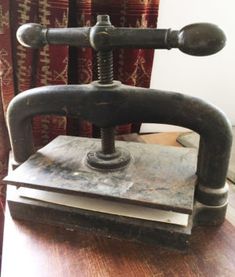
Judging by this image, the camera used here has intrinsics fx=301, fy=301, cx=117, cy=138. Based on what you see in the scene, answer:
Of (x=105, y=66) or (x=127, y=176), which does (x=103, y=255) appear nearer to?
(x=127, y=176)

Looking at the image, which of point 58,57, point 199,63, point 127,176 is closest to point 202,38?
point 127,176

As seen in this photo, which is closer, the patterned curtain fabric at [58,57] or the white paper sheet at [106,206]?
the white paper sheet at [106,206]

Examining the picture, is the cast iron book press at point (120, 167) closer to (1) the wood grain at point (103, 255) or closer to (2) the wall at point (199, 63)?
(1) the wood grain at point (103, 255)

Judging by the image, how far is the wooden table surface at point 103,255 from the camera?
46cm

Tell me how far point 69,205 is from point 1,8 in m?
0.50

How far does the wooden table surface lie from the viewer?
1.50 feet

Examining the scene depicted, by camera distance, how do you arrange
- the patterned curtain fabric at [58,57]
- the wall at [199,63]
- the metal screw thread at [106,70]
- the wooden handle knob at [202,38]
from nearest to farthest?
the wooden handle knob at [202,38] → the metal screw thread at [106,70] → the patterned curtain fabric at [58,57] → the wall at [199,63]

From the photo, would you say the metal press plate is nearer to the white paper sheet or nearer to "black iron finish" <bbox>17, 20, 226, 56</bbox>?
the white paper sheet

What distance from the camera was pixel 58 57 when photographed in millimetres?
769

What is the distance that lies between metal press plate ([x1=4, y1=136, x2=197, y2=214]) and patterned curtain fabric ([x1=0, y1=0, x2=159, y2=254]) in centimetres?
23

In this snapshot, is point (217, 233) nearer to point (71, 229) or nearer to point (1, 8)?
point (71, 229)

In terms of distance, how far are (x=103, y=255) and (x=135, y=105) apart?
0.25 meters

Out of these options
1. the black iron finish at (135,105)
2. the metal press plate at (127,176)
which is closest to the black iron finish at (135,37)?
the black iron finish at (135,105)

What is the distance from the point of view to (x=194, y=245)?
19.9 inches
